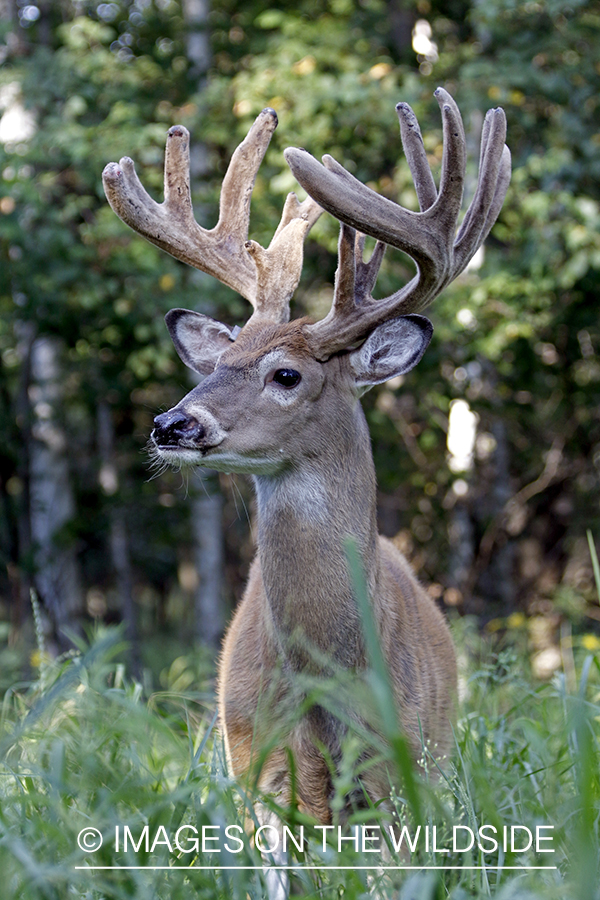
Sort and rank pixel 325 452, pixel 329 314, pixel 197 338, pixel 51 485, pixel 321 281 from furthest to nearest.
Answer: pixel 51 485 < pixel 321 281 < pixel 197 338 < pixel 329 314 < pixel 325 452

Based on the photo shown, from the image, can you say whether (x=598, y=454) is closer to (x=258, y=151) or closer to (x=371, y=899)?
(x=258, y=151)

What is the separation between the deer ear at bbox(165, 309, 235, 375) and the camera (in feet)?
12.8

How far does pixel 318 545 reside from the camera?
3.04m

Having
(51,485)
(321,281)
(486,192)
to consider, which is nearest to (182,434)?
(486,192)

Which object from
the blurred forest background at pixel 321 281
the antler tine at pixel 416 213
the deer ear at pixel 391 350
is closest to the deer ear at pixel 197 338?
the antler tine at pixel 416 213

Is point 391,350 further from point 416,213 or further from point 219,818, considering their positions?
point 219,818

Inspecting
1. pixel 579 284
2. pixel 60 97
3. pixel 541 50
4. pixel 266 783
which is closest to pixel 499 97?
pixel 541 50

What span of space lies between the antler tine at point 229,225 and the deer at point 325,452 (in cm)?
4

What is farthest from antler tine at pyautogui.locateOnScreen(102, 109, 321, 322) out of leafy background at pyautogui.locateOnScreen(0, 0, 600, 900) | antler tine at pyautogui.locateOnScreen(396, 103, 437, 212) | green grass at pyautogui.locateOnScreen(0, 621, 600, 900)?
leafy background at pyautogui.locateOnScreen(0, 0, 600, 900)

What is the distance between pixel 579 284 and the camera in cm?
811

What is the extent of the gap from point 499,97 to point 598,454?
4.21 meters

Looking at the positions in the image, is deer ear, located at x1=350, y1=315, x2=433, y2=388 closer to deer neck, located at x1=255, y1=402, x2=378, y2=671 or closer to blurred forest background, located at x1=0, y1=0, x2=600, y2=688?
deer neck, located at x1=255, y1=402, x2=378, y2=671

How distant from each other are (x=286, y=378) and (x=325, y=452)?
283 mm

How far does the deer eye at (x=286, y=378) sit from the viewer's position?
3166 millimetres
